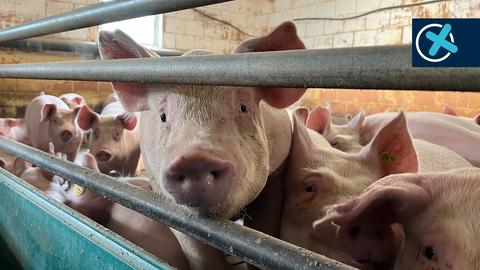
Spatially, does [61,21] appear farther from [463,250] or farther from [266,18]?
[266,18]

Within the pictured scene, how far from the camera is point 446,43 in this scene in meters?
0.73

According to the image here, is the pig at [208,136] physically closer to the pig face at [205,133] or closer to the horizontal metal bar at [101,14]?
the pig face at [205,133]

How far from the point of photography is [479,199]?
1.25 metres

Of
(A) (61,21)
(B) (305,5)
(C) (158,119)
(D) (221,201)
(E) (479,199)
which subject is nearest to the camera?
(D) (221,201)

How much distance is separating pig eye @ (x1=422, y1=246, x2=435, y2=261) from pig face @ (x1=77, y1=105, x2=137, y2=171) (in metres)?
2.66

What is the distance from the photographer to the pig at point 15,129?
3672mm

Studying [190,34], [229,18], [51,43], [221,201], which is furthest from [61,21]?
[229,18]

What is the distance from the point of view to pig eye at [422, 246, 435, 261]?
117 centimetres

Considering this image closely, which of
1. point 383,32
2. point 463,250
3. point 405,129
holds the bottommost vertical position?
point 463,250

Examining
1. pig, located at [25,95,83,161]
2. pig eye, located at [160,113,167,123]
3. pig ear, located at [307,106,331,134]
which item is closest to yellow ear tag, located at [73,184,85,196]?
pig eye, located at [160,113,167,123]

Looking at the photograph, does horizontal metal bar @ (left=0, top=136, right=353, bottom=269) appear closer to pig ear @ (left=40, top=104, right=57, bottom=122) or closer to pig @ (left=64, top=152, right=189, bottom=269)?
pig @ (left=64, top=152, right=189, bottom=269)

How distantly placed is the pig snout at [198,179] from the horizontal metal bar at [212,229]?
5 cm

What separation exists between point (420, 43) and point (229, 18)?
9615mm

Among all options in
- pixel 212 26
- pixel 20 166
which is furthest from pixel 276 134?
pixel 212 26
